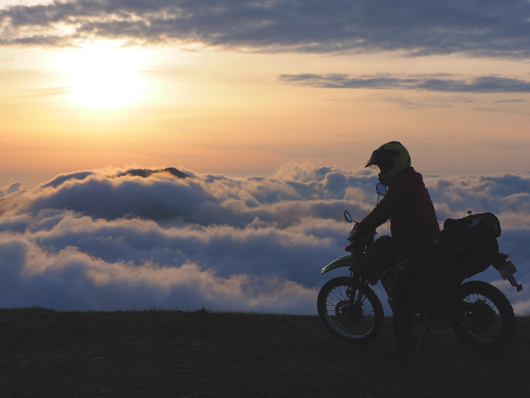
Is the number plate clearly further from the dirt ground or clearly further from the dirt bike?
the dirt ground

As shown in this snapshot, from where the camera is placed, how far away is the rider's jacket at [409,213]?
17.7 feet

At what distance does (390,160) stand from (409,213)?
71 centimetres

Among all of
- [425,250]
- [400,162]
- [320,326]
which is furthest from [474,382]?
[320,326]

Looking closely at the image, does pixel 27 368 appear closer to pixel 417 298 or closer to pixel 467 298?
pixel 417 298

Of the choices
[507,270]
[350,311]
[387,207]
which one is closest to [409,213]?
[387,207]

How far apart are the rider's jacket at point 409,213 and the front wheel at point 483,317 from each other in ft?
2.75

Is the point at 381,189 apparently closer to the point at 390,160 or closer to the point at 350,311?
the point at 390,160

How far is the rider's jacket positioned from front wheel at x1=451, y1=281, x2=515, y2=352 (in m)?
0.84

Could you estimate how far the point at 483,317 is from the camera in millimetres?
5465

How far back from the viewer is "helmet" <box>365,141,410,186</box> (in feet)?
18.3

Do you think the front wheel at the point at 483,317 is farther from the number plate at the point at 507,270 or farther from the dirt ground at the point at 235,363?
the number plate at the point at 507,270

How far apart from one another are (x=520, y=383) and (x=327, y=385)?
1972 millimetres

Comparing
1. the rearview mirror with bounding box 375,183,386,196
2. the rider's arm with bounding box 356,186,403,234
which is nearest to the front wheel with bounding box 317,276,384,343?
the rider's arm with bounding box 356,186,403,234

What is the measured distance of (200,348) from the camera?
247 inches
